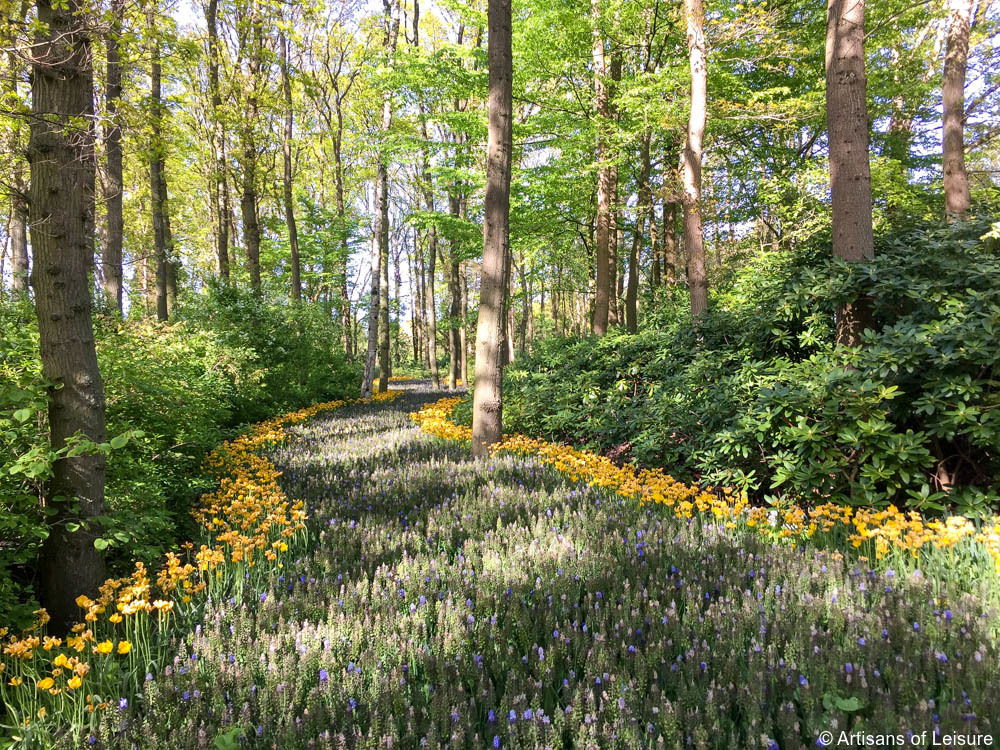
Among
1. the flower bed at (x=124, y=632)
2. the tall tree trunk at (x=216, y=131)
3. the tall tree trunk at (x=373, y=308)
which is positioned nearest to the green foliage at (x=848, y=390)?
the flower bed at (x=124, y=632)

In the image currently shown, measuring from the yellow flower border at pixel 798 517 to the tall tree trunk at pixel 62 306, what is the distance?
12.8 ft

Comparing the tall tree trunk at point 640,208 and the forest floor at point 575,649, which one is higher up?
the tall tree trunk at point 640,208

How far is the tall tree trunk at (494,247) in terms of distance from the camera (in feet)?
22.1

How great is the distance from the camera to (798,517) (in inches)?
145

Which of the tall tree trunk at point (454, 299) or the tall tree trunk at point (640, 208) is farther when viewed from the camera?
the tall tree trunk at point (454, 299)

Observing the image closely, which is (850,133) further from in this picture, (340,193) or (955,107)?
(340,193)

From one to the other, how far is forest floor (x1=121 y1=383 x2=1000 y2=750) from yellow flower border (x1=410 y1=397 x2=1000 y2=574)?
299 mm

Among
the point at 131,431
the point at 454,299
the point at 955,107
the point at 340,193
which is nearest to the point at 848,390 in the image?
the point at 131,431

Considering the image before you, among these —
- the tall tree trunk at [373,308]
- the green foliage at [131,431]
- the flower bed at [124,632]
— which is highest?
the tall tree trunk at [373,308]

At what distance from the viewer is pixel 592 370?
9.32m

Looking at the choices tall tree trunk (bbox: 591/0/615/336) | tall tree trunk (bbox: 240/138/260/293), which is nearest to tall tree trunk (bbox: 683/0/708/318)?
tall tree trunk (bbox: 591/0/615/336)

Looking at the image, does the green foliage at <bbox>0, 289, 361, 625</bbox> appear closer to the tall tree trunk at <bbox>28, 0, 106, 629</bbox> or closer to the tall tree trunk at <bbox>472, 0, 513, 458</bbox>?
the tall tree trunk at <bbox>28, 0, 106, 629</bbox>

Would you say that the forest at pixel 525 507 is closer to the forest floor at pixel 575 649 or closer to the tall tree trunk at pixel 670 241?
the forest floor at pixel 575 649

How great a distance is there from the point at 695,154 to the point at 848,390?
22.4 ft
